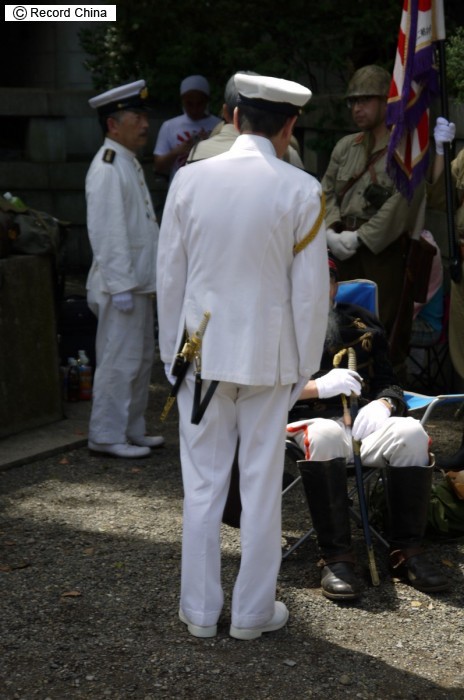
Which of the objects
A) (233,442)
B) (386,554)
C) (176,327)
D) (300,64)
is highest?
(300,64)

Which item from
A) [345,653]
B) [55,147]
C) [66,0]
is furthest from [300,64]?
[345,653]

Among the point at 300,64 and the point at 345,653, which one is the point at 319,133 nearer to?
the point at 300,64

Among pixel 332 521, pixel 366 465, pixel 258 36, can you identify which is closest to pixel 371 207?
pixel 366 465

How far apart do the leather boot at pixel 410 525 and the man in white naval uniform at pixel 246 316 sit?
0.75 m

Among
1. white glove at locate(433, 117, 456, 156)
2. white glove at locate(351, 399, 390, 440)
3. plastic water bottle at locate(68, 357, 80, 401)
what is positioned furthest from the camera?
plastic water bottle at locate(68, 357, 80, 401)

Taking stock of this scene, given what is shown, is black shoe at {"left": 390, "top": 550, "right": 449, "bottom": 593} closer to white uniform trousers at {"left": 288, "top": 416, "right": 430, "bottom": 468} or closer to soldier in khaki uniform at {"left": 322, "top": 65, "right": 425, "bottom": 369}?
white uniform trousers at {"left": 288, "top": 416, "right": 430, "bottom": 468}

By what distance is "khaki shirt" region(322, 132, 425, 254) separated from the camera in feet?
23.5

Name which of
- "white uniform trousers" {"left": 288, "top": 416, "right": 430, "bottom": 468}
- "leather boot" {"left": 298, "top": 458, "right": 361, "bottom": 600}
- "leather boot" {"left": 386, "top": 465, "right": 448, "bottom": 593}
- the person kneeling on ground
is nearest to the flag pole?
the person kneeling on ground

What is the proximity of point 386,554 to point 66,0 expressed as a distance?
34.4 feet

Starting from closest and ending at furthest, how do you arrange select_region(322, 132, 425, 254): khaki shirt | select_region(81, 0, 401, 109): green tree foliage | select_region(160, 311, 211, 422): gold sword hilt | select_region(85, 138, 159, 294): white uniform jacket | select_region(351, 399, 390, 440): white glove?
select_region(160, 311, 211, 422): gold sword hilt, select_region(351, 399, 390, 440): white glove, select_region(85, 138, 159, 294): white uniform jacket, select_region(322, 132, 425, 254): khaki shirt, select_region(81, 0, 401, 109): green tree foliage

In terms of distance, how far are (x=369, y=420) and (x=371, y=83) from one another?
2989 millimetres

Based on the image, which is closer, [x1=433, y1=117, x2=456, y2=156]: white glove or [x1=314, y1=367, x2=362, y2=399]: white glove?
[x1=314, y1=367, x2=362, y2=399]: white glove

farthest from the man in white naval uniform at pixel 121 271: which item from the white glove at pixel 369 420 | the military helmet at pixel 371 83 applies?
the white glove at pixel 369 420

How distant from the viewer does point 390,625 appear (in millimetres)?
4367
